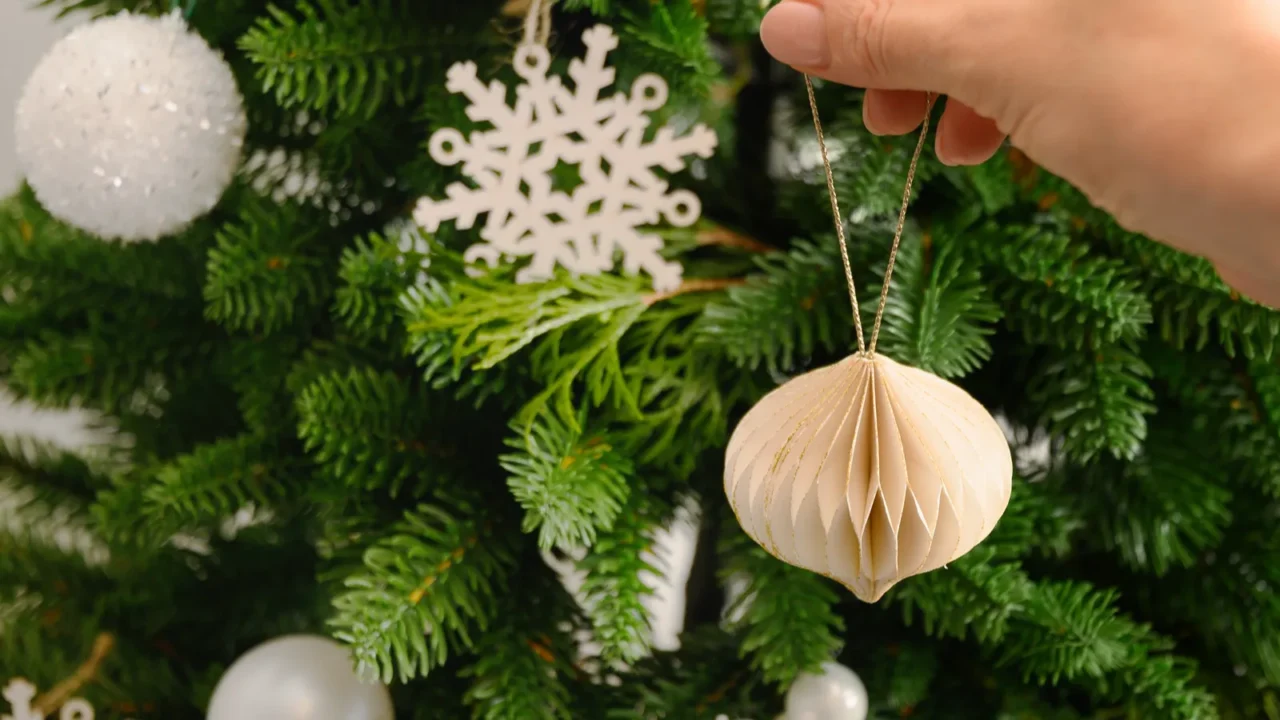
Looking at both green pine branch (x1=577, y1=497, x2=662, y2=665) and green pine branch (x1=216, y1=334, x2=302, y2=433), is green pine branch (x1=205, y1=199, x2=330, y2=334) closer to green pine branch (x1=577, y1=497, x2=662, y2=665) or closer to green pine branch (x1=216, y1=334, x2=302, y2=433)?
green pine branch (x1=216, y1=334, x2=302, y2=433)

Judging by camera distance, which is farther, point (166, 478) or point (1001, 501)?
point (166, 478)

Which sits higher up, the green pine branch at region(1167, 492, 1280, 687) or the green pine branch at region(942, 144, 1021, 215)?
the green pine branch at region(942, 144, 1021, 215)

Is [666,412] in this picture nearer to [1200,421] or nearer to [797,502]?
[797,502]

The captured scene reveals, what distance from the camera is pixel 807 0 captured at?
0.30m

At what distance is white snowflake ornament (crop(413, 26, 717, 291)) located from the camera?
39 cm

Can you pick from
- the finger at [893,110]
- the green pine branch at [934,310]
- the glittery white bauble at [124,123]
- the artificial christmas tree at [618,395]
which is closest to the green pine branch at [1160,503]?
the artificial christmas tree at [618,395]

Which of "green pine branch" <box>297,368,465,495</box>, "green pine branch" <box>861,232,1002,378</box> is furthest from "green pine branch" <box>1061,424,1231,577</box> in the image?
"green pine branch" <box>297,368,465,495</box>

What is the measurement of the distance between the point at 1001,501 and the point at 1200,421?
0.19 m

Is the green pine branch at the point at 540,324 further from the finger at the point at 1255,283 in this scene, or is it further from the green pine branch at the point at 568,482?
the finger at the point at 1255,283

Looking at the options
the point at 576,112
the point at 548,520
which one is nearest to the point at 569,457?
the point at 548,520

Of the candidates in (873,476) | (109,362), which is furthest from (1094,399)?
(109,362)

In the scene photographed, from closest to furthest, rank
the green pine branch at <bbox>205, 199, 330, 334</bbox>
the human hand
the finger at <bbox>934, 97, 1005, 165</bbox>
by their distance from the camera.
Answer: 1. the human hand
2. the finger at <bbox>934, 97, 1005, 165</bbox>
3. the green pine branch at <bbox>205, 199, 330, 334</bbox>

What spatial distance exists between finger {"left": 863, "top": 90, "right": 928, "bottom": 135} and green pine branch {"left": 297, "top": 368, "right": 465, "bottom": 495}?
248 mm

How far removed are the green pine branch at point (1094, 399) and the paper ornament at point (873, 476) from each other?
105 millimetres
